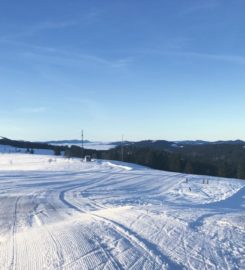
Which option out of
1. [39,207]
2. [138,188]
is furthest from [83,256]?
[138,188]

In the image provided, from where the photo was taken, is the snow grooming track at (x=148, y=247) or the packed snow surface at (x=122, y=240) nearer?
the snow grooming track at (x=148, y=247)

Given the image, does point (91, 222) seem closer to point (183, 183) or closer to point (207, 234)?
point (207, 234)

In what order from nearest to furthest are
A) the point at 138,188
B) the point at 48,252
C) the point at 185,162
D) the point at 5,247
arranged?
the point at 48,252
the point at 5,247
the point at 138,188
the point at 185,162

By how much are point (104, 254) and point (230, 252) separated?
2606 mm

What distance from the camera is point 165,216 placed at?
11.9 metres

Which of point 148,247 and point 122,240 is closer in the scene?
point 148,247

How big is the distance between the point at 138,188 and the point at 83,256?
59.9 ft

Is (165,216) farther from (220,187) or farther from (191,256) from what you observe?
(220,187)

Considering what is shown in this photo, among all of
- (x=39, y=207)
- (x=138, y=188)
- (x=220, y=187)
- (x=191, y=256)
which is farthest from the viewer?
(x=220, y=187)

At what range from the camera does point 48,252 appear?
8.61m

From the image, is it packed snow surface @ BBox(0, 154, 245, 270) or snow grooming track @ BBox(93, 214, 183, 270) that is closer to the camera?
snow grooming track @ BBox(93, 214, 183, 270)

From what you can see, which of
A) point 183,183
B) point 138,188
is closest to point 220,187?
point 183,183

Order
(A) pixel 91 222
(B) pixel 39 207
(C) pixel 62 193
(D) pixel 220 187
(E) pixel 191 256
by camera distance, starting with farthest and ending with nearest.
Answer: (D) pixel 220 187 < (C) pixel 62 193 < (B) pixel 39 207 < (A) pixel 91 222 < (E) pixel 191 256

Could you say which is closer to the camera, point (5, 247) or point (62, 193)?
point (5, 247)
